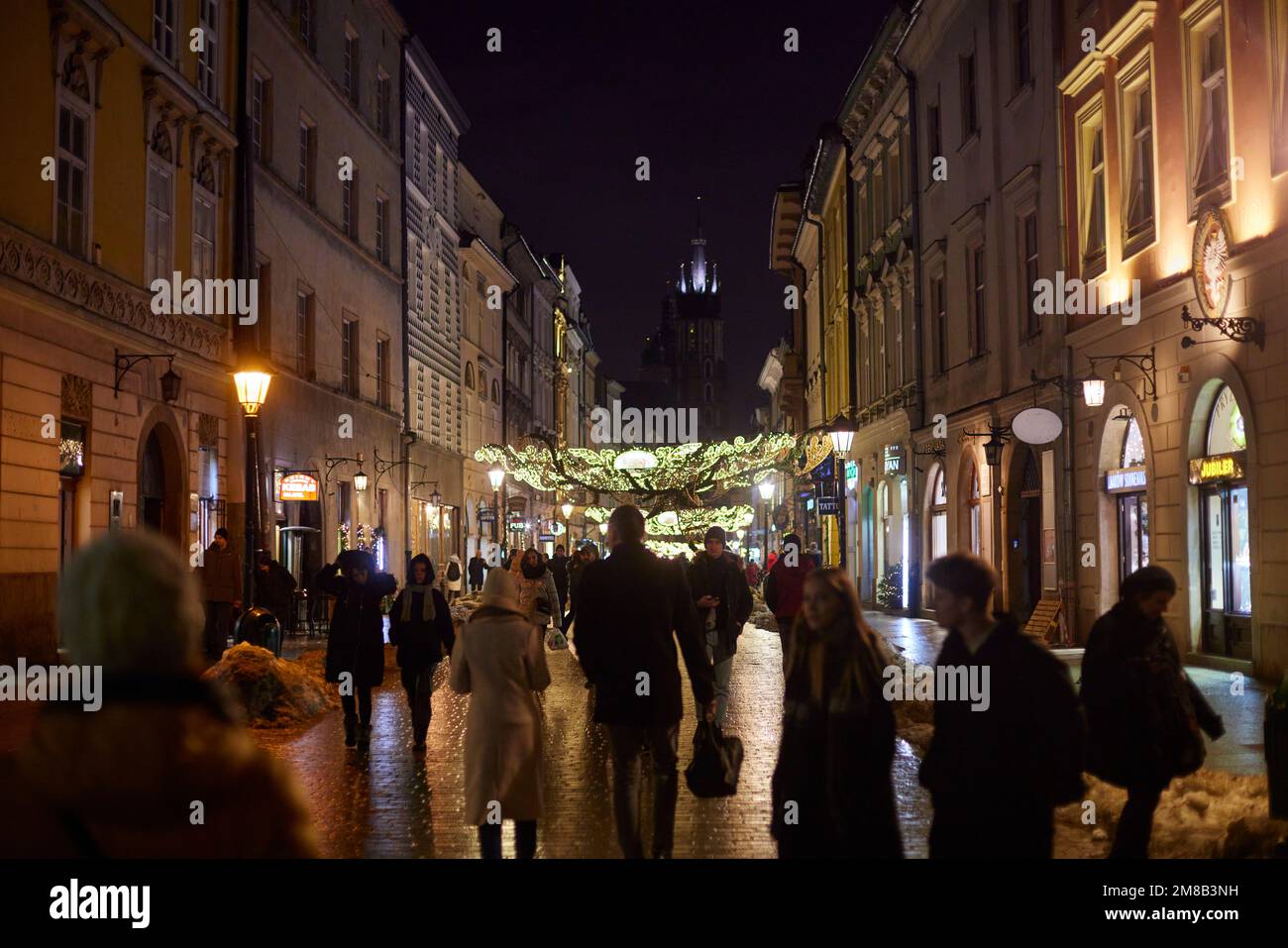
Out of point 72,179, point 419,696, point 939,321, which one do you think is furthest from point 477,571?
point 419,696

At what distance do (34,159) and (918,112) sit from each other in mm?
21584

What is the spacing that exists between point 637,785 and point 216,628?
1610cm

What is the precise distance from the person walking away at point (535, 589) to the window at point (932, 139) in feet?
61.3

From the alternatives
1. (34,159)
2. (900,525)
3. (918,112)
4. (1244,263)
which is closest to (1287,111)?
(1244,263)

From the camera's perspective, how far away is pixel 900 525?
37719 millimetres

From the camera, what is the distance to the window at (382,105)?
40969 mm

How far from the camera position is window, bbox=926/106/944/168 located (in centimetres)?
3339

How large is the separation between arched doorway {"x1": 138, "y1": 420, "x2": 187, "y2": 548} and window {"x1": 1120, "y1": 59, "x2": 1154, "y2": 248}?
1531 centimetres

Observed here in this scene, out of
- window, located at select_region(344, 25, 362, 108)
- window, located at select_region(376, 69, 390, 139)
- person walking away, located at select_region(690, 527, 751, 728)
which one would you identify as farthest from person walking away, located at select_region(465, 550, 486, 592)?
person walking away, located at select_region(690, 527, 751, 728)

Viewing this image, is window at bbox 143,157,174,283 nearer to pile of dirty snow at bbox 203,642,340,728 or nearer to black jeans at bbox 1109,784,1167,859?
pile of dirty snow at bbox 203,642,340,728

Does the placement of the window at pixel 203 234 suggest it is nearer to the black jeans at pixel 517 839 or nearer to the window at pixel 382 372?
the window at pixel 382 372

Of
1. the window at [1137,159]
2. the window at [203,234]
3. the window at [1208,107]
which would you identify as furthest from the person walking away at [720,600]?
the window at [203,234]
